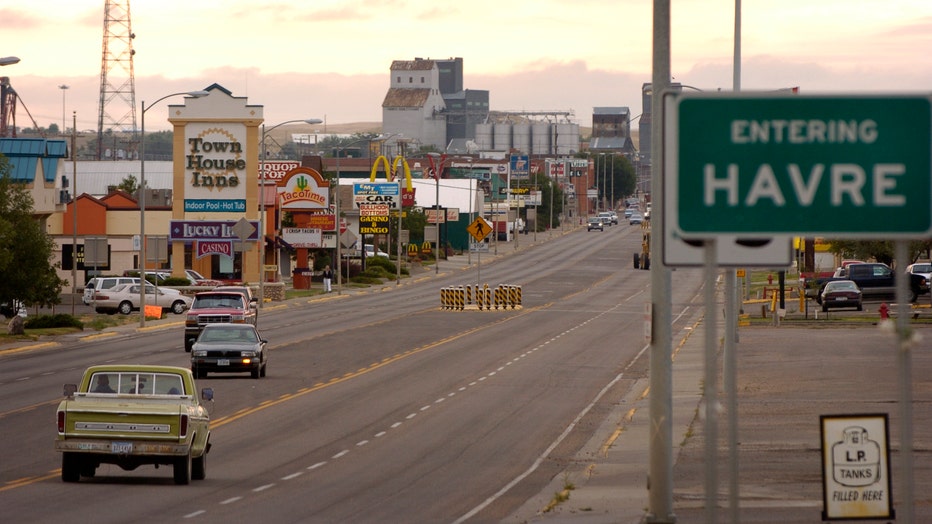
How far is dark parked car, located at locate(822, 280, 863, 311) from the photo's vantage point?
186 feet

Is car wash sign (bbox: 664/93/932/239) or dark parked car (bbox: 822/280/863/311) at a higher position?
car wash sign (bbox: 664/93/932/239)

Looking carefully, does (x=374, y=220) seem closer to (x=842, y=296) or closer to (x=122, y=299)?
(x=122, y=299)

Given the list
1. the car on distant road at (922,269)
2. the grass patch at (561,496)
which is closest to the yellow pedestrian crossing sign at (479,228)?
the car on distant road at (922,269)

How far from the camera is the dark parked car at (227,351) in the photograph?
34.4m

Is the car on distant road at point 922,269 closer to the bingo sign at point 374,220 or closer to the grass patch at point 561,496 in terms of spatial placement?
the bingo sign at point 374,220

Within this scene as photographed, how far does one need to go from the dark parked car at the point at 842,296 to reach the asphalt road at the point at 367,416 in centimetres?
807

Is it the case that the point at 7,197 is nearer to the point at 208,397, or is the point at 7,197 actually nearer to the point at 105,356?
the point at 105,356

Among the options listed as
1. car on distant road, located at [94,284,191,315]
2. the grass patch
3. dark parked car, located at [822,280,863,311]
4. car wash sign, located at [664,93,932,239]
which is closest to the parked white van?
car on distant road, located at [94,284,191,315]

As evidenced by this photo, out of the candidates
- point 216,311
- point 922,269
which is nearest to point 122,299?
point 216,311

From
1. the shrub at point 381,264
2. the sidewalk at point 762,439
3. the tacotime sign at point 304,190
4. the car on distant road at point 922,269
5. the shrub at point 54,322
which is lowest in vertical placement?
the shrub at point 54,322

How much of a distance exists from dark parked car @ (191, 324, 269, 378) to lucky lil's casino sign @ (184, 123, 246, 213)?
42779 millimetres

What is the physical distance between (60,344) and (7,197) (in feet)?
17.9

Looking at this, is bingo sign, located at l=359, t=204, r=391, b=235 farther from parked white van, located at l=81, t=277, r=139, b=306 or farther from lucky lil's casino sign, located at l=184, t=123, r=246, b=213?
parked white van, located at l=81, t=277, r=139, b=306

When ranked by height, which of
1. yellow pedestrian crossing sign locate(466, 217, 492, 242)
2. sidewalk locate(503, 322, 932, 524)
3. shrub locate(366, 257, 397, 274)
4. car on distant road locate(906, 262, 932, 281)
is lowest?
sidewalk locate(503, 322, 932, 524)
